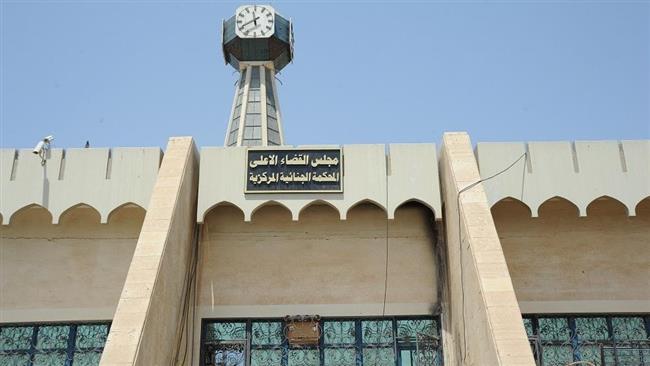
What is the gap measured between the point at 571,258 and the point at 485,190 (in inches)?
69.5

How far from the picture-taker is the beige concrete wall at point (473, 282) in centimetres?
700

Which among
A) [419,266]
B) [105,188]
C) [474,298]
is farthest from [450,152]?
[105,188]

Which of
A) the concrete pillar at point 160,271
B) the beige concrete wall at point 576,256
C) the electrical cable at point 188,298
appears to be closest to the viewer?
the concrete pillar at point 160,271

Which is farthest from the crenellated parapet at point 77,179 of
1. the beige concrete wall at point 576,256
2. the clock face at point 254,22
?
the clock face at point 254,22

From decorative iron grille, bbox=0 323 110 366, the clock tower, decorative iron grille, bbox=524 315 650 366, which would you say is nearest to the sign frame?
decorative iron grille, bbox=0 323 110 366

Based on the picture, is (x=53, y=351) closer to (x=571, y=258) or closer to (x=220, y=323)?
(x=220, y=323)

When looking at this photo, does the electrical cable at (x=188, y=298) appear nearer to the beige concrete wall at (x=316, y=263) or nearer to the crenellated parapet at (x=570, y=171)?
the beige concrete wall at (x=316, y=263)

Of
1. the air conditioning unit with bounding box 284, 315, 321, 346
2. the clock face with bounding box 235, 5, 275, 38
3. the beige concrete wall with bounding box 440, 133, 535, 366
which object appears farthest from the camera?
the clock face with bounding box 235, 5, 275, 38

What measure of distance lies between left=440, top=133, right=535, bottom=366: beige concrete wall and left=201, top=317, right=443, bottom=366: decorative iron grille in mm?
394

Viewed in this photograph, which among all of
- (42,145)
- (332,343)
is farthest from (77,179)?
(332,343)

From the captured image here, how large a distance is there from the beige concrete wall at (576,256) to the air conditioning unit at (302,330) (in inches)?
112

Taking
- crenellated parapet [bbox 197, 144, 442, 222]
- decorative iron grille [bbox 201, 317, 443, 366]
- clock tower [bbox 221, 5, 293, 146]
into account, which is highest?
clock tower [bbox 221, 5, 293, 146]

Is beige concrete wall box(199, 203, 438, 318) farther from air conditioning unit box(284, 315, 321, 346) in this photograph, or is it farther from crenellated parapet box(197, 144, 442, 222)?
crenellated parapet box(197, 144, 442, 222)

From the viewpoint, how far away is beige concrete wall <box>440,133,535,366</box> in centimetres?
700
